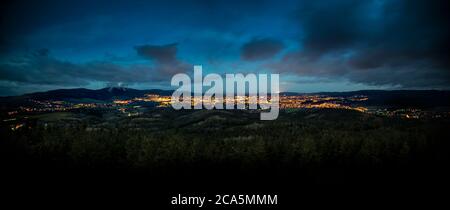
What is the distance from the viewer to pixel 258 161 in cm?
5547

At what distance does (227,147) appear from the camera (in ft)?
208
